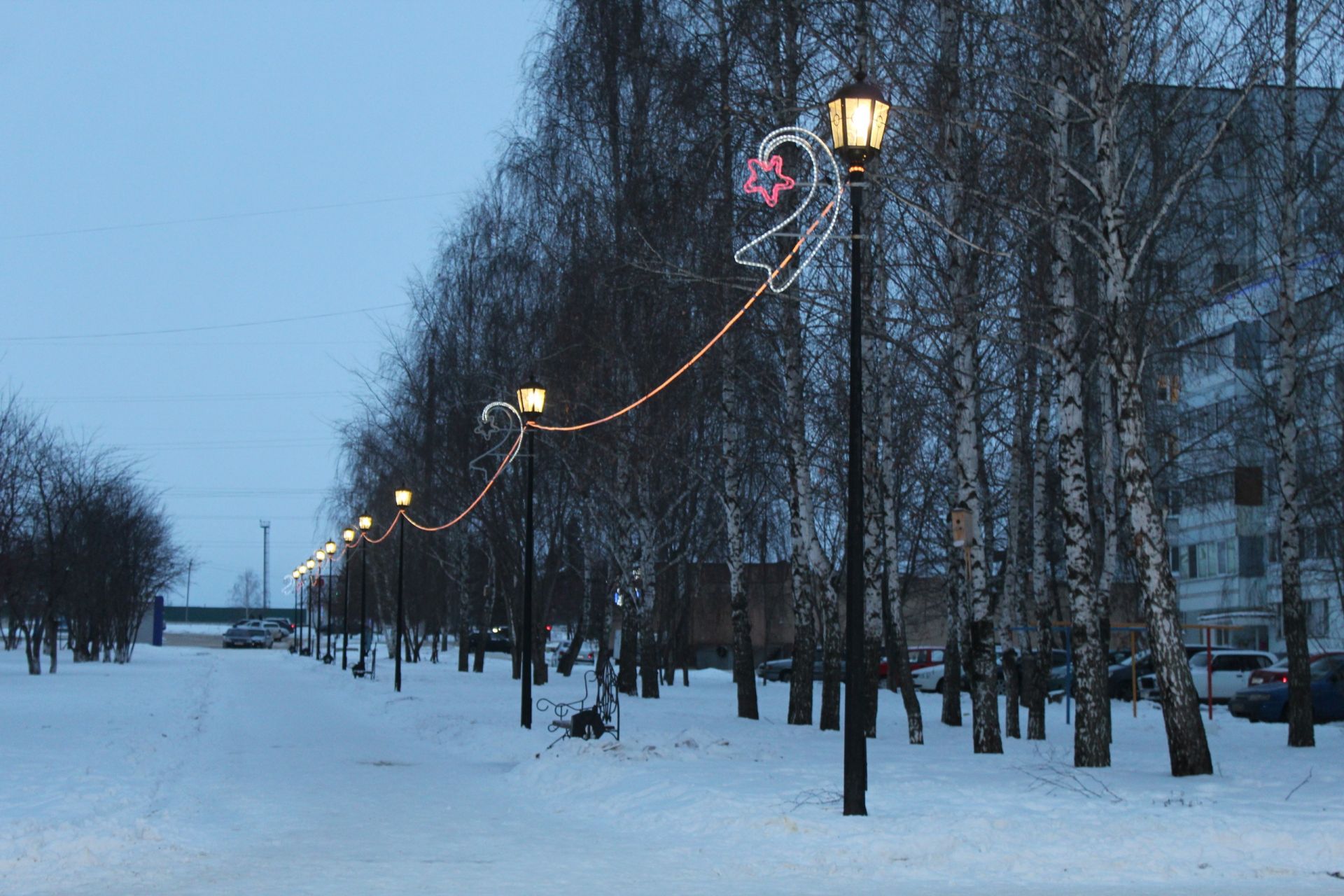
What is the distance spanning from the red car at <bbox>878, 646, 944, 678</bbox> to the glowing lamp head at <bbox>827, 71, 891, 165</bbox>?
3688 centimetres

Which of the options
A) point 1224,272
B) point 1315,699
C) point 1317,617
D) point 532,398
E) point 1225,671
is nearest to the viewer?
point 532,398

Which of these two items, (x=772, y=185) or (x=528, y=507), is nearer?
(x=772, y=185)

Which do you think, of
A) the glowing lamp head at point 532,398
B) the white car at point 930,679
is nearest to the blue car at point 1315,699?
the white car at point 930,679

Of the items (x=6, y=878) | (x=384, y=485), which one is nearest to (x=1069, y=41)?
(x=6, y=878)

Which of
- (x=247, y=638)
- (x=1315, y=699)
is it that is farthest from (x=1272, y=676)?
(x=247, y=638)

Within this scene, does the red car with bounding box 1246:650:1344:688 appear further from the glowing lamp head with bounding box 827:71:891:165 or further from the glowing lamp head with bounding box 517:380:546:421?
the glowing lamp head with bounding box 827:71:891:165

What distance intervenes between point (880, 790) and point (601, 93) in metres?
19.4

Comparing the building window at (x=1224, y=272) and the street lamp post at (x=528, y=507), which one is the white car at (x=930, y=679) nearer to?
the street lamp post at (x=528, y=507)

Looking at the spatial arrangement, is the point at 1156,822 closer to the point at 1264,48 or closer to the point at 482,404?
the point at 1264,48

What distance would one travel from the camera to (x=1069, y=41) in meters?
14.8

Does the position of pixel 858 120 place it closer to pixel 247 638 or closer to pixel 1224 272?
pixel 1224 272

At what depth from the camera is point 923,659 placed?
4869 centimetres

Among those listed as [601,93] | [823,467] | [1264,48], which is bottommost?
[823,467]

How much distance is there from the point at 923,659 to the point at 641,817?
122 ft
